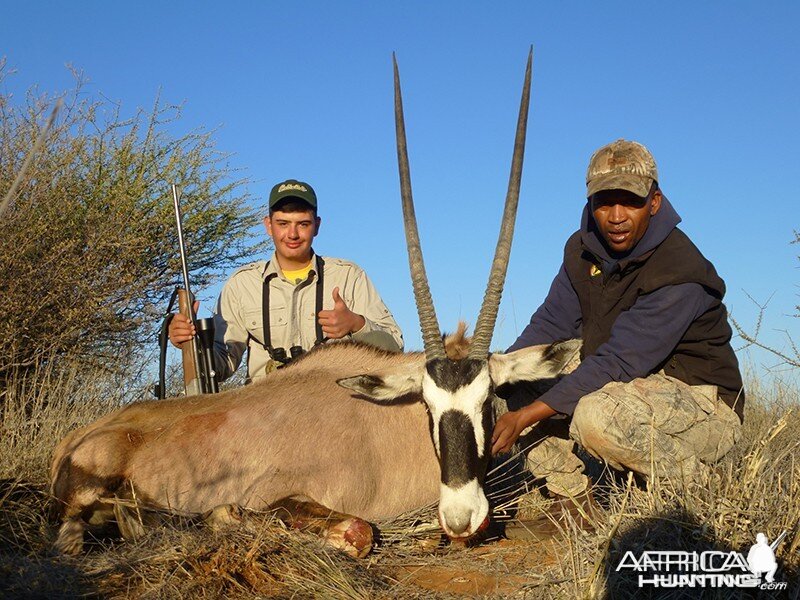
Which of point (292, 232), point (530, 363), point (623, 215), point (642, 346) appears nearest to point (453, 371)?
point (530, 363)

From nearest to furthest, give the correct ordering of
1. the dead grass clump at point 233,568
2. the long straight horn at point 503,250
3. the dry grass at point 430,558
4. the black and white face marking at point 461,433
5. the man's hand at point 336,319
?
the dry grass at point 430,558, the dead grass clump at point 233,568, the black and white face marking at point 461,433, the long straight horn at point 503,250, the man's hand at point 336,319

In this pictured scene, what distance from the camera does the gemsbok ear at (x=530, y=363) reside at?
14.5ft

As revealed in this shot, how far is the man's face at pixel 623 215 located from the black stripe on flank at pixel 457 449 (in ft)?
4.88

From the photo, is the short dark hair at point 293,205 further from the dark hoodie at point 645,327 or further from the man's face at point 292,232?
the dark hoodie at point 645,327

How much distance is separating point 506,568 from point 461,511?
311 millimetres

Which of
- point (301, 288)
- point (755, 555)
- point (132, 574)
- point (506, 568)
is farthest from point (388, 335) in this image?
point (755, 555)

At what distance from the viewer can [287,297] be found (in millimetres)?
6414

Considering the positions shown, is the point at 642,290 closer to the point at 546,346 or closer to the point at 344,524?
the point at 546,346

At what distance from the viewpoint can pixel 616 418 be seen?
13.9ft

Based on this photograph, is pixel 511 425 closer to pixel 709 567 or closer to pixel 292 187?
pixel 709 567

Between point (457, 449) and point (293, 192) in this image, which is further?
point (293, 192)

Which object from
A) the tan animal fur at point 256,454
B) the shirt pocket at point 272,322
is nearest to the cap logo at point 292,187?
the shirt pocket at point 272,322

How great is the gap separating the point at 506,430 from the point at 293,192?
2.83m

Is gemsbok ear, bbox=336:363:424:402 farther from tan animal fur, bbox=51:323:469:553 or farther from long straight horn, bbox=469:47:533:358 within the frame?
long straight horn, bbox=469:47:533:358
